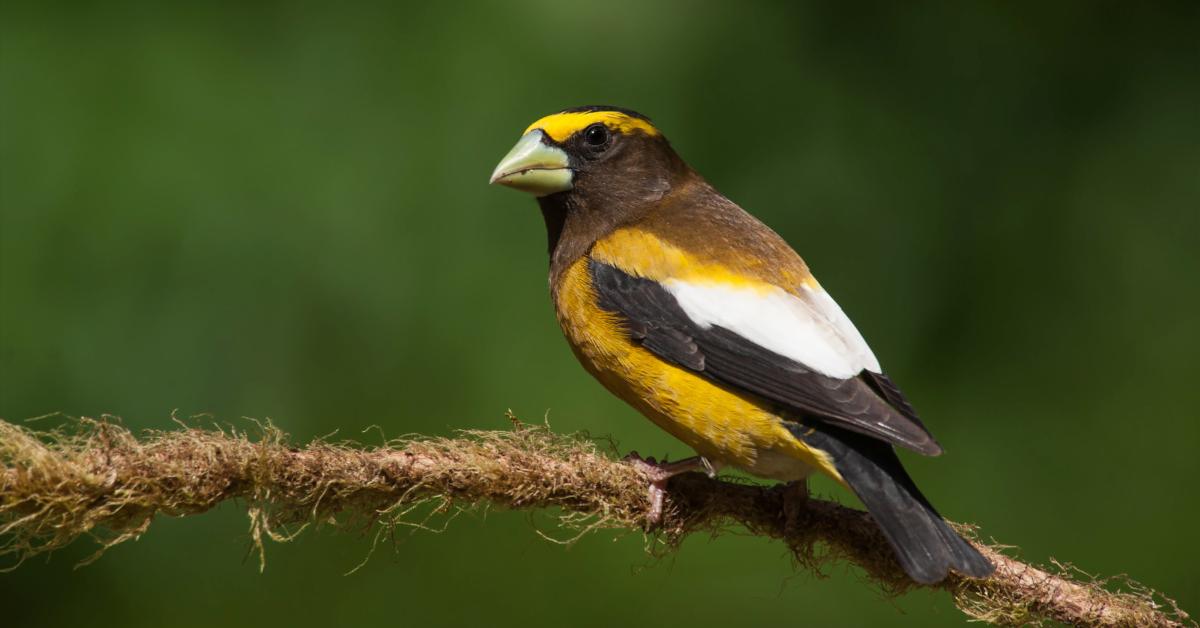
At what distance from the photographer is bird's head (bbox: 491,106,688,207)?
3834 millimetres

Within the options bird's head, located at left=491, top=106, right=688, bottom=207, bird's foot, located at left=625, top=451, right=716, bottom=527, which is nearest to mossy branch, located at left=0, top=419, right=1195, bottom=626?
bird's foot, located at left=625, top=451, right=716, bottom=527

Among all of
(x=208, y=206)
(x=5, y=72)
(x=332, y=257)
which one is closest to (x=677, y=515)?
(x=332, y=257)

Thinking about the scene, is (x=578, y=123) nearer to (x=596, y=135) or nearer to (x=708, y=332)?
(x=596, y=135)

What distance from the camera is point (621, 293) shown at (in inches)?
138

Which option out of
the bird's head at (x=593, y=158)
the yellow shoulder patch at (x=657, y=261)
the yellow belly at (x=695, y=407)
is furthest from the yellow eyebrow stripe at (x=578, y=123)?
the yellow belly at (x=695, y=407)

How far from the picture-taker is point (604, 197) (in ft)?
12.8

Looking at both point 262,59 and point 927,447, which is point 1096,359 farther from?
point 262,59

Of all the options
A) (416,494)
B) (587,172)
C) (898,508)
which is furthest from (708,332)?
(416,494)

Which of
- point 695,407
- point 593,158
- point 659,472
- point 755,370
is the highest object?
point 593,158

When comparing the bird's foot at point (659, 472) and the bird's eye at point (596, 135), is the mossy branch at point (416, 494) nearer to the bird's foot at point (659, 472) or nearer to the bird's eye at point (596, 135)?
the bird's foot at point (659, 472)

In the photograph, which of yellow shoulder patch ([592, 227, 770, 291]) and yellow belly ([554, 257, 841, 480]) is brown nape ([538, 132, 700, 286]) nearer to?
yellow shoulder patch ([592, 227, 770, 291])

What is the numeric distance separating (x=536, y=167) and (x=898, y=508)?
1.48m

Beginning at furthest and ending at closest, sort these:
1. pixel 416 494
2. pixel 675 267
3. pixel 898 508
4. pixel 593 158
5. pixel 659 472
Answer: pixel 593 158 → pixel 675 267 → pixel 659 472 → pixel 898 508 → pixel 416 494

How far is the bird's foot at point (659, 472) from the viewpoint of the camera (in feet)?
10.00
